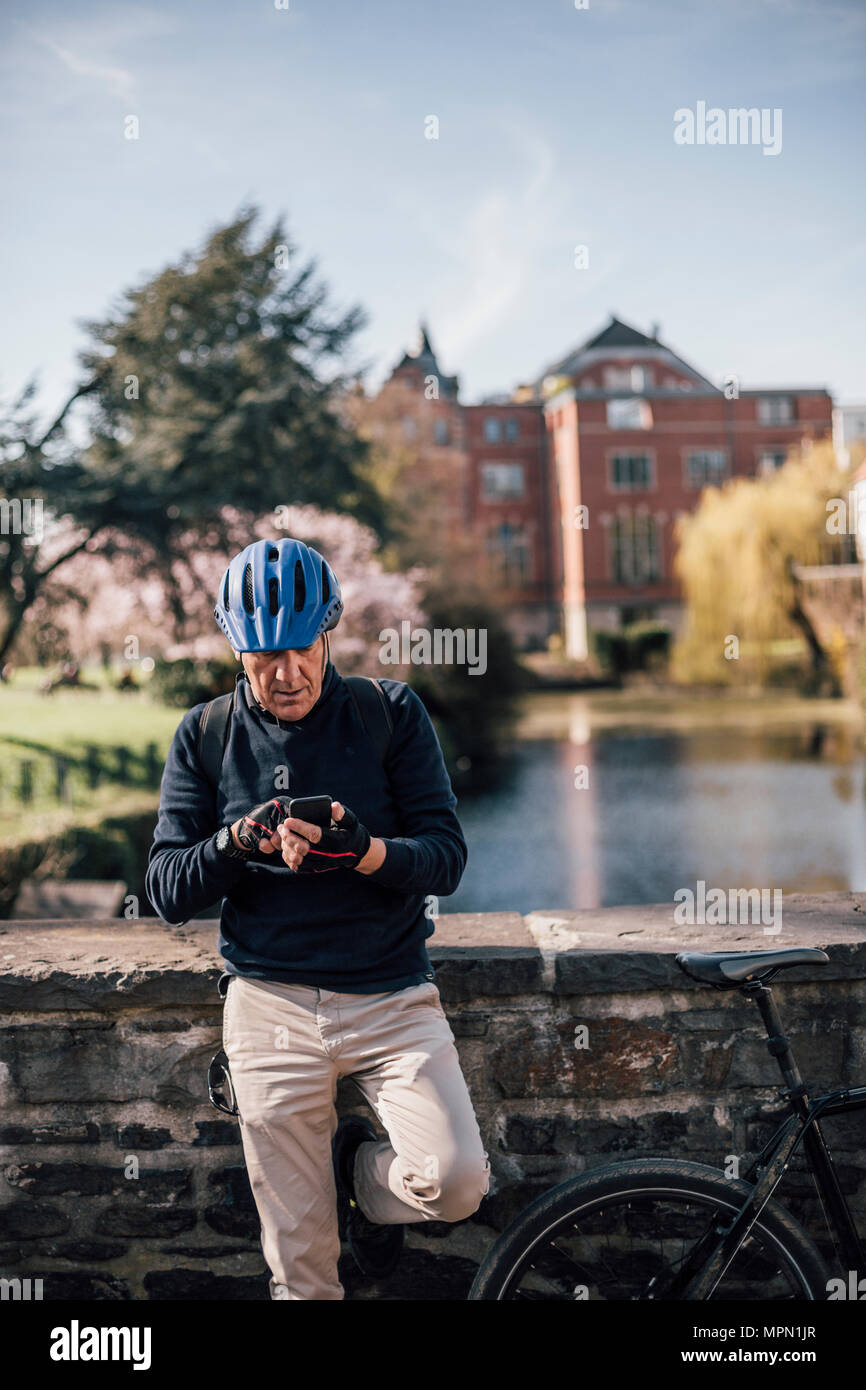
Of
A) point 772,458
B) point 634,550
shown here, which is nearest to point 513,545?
point 634,550

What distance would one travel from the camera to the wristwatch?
2229 millimetres

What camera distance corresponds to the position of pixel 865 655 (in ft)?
84.8

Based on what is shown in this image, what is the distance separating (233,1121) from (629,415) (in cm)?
5332

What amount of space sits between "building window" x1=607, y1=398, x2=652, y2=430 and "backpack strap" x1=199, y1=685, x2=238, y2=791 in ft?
173

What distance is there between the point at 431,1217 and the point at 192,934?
1.15 m

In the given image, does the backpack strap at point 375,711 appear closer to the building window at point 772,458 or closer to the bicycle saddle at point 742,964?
the bicycle saddle at point 742,964

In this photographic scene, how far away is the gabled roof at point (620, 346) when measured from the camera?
5547cm

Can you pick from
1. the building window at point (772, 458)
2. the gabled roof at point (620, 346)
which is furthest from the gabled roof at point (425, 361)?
the building window at point (772, 458)

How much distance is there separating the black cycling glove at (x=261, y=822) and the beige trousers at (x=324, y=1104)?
0.37m

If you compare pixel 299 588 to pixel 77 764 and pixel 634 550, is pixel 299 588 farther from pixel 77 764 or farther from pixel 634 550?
pixel 634 550

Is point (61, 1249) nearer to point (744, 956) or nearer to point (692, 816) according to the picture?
point (744, 956)

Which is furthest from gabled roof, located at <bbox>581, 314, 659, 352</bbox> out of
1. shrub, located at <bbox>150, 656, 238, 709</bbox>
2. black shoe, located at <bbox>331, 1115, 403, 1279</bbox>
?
black shoe, located at <bbox>331, 1115, 403, 1279</bbox>

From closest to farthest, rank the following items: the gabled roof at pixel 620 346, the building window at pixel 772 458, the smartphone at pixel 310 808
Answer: the smartphone at pixel 310 808 < the building window at pixel 772 458 < the gabled roof at pixel 620 346
